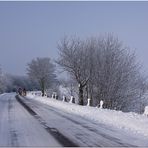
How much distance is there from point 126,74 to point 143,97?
13.5 ft

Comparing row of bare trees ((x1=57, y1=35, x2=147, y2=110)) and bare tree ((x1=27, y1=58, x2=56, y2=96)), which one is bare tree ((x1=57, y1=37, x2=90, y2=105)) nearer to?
row of bare trees ((x1=57, y1=35, x2=147, y2=110))

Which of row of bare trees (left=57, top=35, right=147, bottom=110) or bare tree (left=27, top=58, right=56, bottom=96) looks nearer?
row of bare trees (left=57, top=35, right=147, bottom=110)

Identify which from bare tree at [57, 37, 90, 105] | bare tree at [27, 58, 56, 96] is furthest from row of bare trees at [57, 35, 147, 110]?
bare tree at [27, 58, 56, 96]

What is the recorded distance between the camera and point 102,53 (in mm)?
50062

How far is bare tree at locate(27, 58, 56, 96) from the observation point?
101 meters

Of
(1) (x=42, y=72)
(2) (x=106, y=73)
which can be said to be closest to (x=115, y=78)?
(2) (x=106, y=73)

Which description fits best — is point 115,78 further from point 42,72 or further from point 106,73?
point 42,72

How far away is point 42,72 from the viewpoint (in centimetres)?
10162

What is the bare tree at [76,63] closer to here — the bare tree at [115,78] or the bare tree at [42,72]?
the bare tree at [115,78]

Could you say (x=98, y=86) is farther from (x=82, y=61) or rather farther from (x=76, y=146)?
(x=76, y=146)

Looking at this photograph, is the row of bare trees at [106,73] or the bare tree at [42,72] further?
the bare tree at [42,72]

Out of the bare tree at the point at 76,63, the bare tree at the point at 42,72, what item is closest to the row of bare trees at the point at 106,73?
the bare tree at the point at 76,63

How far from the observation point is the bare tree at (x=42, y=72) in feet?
330

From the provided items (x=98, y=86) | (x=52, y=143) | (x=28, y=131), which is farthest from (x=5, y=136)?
(x=98, y=86)
